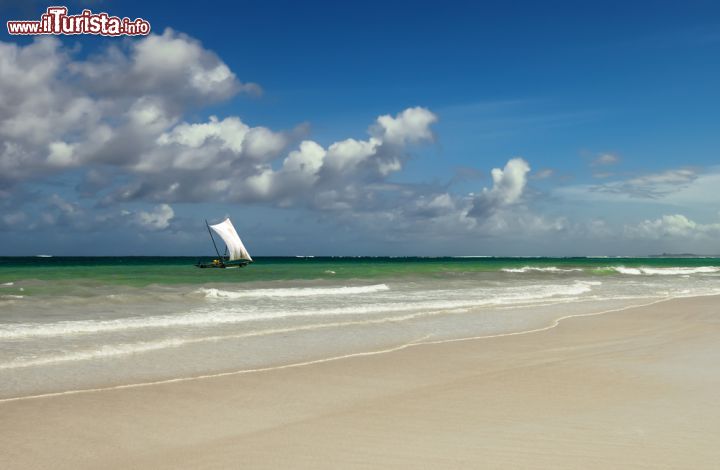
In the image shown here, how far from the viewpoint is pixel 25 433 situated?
22.2 feet

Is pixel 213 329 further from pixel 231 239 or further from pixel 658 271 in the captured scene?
pixel 658 271

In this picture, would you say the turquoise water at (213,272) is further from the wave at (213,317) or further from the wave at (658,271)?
the wave at (213,317)

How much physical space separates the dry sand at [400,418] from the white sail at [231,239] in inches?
2771

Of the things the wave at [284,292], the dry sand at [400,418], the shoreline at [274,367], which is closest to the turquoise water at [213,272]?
the wave at [284,292]

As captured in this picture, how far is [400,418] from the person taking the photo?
745 cm

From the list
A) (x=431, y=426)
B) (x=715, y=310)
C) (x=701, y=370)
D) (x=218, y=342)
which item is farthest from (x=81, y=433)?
(x=715, y=310)

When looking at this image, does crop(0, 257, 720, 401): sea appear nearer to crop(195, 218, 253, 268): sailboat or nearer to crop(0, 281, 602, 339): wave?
crop(0, 281, 602, 339): wave

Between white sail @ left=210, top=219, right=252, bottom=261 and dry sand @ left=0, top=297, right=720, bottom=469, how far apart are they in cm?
7038

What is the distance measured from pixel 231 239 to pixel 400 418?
75.8 meters

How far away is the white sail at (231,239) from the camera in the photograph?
79625 millimetres

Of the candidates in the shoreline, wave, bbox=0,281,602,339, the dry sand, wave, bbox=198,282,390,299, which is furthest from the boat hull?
the dry sand

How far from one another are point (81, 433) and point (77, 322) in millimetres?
12381

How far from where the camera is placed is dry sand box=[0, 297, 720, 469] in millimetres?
5992

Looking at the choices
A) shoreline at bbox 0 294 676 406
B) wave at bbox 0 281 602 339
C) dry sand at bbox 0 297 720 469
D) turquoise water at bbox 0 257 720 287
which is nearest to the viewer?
dry sand at bbox 0 297 720 469
